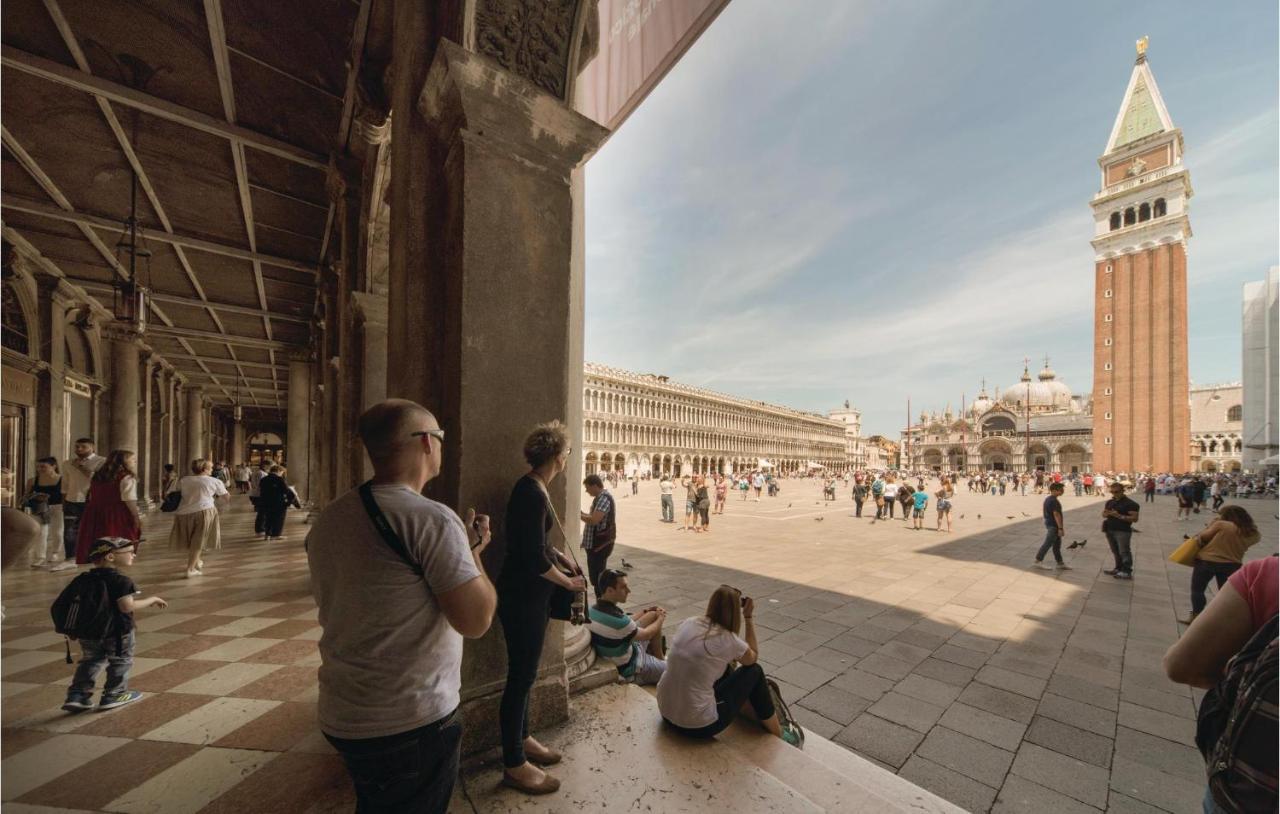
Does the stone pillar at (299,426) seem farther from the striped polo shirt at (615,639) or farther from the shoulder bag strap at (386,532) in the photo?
the shoulder bag strap at (386,532)

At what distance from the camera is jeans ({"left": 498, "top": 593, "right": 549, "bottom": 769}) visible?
191cm

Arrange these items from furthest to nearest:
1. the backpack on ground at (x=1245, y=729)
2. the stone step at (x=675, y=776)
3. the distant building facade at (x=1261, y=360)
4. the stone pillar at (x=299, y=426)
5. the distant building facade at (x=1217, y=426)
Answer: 1. the distant building facade at (x=1217, y=426)
2. the distant building facade at (x=1261, y=360)
3. the stone pillar at (x=299, y=426)
4. the stone step at (x=675, y=776)
5. the backpack on ground at (x=1245, y=729)

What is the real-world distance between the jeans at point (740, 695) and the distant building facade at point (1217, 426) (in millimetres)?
90707

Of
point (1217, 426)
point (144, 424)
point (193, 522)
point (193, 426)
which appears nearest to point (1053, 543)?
point (193, 522)

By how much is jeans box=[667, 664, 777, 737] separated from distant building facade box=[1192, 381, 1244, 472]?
298 feet

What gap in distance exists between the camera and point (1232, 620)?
4.41 ft

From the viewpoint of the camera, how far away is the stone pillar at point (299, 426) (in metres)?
13.0

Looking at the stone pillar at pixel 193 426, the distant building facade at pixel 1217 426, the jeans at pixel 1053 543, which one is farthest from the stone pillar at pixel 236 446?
the distant building facade at pixel 1217 426

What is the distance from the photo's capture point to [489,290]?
2172 millimetres

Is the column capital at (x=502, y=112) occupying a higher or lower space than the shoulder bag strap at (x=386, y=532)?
higher

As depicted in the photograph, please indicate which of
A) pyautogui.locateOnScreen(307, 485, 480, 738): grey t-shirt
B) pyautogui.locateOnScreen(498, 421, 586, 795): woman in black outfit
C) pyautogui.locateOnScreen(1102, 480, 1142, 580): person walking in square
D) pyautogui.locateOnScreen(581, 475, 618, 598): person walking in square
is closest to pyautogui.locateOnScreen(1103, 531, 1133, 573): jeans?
pyautogui.locateOnScreen(1102, 480, 1142, 580): person walking in square

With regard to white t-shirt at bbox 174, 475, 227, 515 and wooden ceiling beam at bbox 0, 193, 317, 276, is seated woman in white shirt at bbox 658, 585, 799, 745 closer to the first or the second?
white t-shirt at bbox 174, 475, 227, 515

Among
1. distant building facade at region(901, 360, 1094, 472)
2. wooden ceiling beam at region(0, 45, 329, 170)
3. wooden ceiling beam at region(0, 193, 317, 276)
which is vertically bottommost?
distant building facade at region(901, 360, 1094, 472)

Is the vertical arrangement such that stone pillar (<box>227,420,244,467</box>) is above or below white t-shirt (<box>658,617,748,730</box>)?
below
